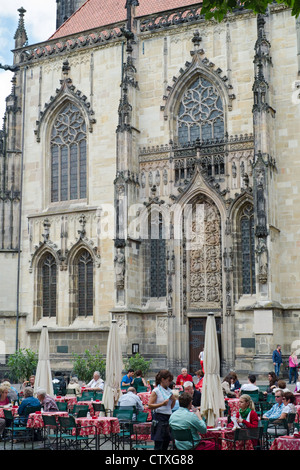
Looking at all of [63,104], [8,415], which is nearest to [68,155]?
[63,104]

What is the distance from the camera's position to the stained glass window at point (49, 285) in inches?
1138

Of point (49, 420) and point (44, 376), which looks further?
point (44, 376)

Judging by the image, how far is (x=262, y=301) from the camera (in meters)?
22.6

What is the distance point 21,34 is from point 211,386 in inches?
989

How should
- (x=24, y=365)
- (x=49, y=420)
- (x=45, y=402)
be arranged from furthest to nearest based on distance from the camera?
(x=24, y=365) < (x=45, y=402) < (x=49, y=420)

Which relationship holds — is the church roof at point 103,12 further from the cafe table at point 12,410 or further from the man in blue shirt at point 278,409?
the man in blue shirt at point 278,409

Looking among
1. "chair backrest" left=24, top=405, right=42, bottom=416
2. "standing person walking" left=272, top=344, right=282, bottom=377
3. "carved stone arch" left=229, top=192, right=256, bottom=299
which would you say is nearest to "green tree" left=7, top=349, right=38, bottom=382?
"carved stone arch" left=229, top=192, right=256, bottom=299

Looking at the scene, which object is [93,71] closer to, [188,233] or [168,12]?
[168,12]

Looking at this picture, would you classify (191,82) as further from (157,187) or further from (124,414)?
(124,414)

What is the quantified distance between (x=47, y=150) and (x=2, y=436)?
64.2ft

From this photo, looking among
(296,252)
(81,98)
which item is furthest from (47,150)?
(296,252)

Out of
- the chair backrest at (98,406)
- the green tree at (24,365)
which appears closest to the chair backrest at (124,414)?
the chair backrest at (98,406)

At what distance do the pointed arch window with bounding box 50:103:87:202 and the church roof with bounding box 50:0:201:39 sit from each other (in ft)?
15.0

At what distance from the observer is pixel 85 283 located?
28125mm
